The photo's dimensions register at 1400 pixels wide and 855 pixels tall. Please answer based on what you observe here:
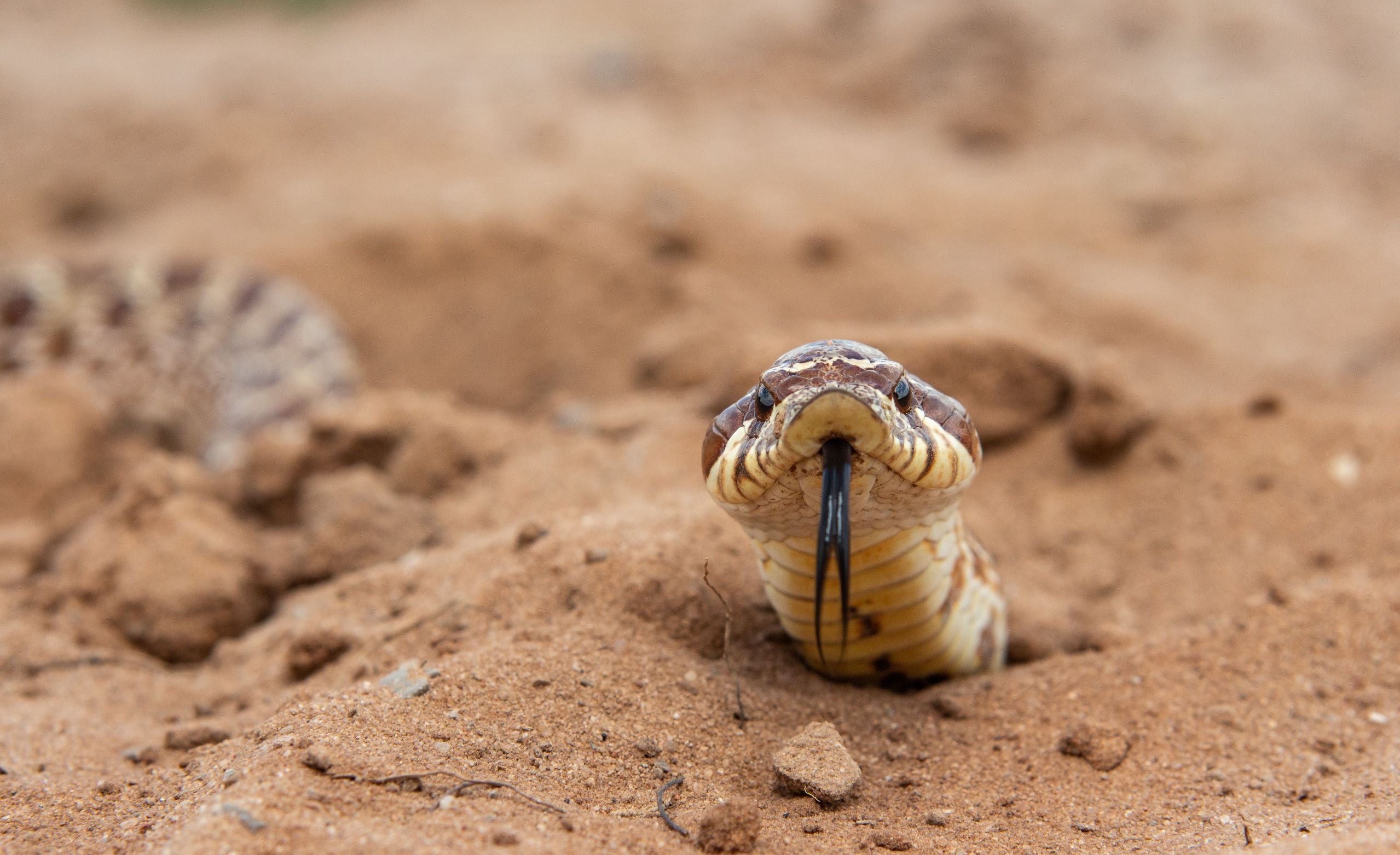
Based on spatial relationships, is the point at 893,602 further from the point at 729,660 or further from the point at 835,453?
the point at 835,453

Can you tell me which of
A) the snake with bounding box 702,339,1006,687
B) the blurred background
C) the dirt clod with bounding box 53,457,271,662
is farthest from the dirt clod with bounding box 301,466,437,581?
the blurred background

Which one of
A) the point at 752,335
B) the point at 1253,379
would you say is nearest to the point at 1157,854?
the point at 752,335

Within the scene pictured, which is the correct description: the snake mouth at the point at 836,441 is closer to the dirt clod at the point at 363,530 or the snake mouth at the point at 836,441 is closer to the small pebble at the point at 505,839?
the small pebble at the point at 505,839

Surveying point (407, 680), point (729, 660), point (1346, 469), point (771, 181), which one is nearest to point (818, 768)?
point (729, 660)

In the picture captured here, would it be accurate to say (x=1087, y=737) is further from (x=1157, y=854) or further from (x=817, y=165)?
(x=817, y=165)

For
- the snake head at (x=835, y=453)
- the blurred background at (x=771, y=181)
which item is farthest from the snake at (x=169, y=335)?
the snake head at (x=835, y=453)
